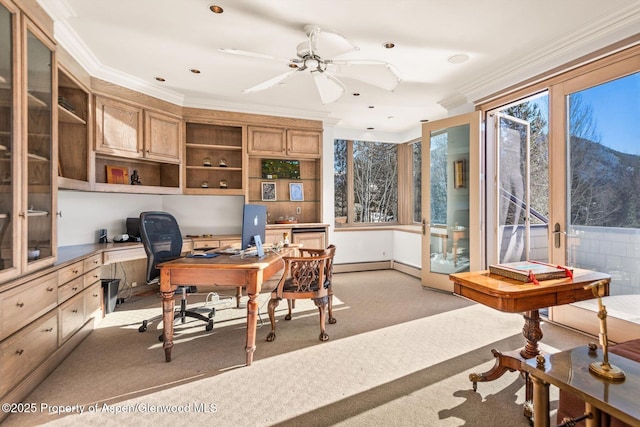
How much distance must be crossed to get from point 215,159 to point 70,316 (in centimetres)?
295

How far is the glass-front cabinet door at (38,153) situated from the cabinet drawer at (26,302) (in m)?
0.15

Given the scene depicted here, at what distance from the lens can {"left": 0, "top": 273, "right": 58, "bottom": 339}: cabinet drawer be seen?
1776mm

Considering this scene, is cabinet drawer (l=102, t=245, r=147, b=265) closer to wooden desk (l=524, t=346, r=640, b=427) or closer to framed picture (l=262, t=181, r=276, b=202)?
framed picture (l=262, t=181, r=276, b=202)

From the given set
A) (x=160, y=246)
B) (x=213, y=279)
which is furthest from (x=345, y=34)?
(x=160, y=246)

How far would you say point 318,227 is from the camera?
5020mm

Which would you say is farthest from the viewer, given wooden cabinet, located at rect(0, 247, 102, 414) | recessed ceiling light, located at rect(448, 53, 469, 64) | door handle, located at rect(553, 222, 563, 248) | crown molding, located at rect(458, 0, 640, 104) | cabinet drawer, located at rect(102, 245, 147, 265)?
cabinet drawer, located at rect(102, 245, 147, 265)

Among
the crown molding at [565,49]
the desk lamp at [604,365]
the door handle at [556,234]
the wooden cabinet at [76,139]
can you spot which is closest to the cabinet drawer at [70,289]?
the wooden cabinet at [76,139]

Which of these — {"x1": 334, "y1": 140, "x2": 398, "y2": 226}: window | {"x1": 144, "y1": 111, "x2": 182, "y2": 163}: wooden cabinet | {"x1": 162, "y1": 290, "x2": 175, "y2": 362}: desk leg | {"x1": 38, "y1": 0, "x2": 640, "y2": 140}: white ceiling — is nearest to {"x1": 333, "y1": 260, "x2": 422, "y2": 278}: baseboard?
{"x1": 334, "y1": 140, "x2": 398, "y2": 226}: window

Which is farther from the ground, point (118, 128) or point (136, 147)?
point (118, 128)

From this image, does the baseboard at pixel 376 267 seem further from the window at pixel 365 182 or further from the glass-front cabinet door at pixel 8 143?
the glass-front cabinet door at pixel 8 143

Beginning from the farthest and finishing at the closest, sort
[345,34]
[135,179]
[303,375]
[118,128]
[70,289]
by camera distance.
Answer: [135,179]
[118,128]
[345,34]
[70,289]
[303,375]

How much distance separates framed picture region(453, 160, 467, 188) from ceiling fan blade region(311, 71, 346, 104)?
→ 2.25 metres

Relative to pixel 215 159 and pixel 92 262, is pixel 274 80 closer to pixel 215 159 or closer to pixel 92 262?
pixel 92 262

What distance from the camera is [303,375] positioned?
2232 mm
